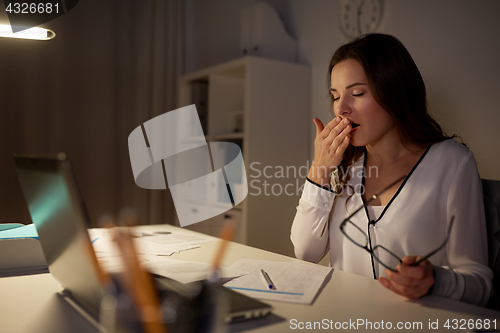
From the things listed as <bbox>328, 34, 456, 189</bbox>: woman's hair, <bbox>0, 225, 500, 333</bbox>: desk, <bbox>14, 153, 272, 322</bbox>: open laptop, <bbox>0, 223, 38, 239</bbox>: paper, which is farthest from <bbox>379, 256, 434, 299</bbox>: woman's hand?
<bbox>0, 223, 38, 239</bbox>: paper

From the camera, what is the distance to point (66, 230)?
1.74ft

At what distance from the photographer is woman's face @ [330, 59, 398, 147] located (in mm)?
1169

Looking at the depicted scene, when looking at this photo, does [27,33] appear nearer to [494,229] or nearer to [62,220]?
[62,220]

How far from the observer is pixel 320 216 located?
1180 millimetres

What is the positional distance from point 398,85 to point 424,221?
15.7 inches

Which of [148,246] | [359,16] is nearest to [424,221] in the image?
[148,246]

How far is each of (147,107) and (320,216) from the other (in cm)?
206

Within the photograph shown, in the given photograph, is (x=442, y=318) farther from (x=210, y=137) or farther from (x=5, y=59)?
(x=5, y=59)

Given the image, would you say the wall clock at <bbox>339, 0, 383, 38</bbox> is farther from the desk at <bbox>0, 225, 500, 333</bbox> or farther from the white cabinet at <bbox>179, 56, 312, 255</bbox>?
the desk at <bbox>0, 225, 500, 333</bbox>

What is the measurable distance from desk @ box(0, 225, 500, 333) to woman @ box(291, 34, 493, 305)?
0.28 metres

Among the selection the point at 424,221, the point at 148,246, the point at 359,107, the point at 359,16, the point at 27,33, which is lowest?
the point at 148,246

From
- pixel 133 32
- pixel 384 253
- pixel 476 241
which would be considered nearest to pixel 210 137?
pixel 133 32

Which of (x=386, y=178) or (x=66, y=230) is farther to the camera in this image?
(x=386, y=178)

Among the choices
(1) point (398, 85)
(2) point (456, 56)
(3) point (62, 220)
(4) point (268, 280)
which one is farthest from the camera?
(2) point (456, 56)
